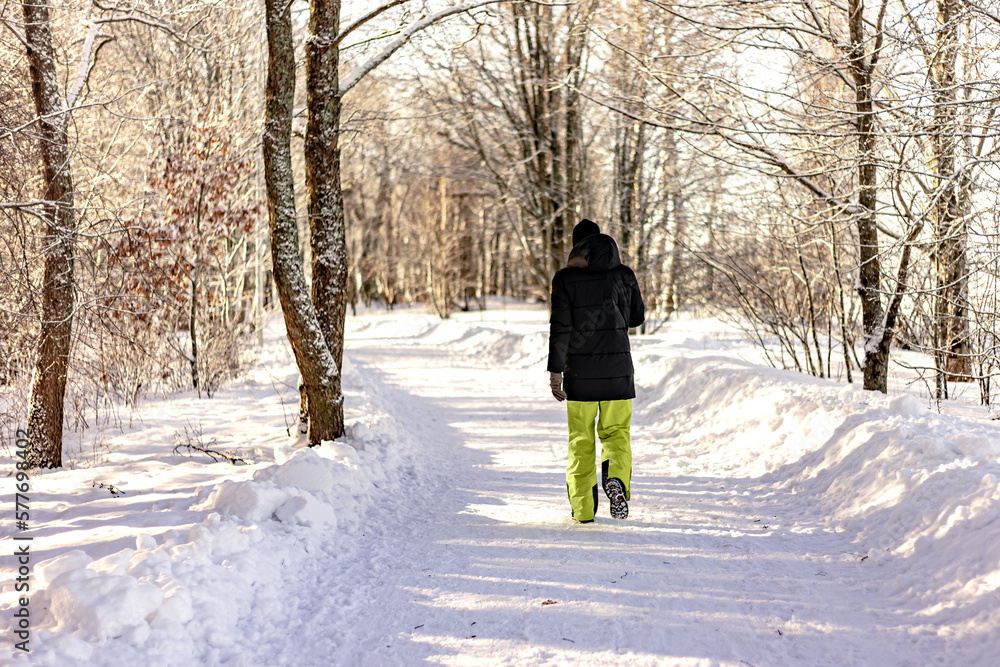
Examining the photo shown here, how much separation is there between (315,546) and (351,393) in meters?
6.05

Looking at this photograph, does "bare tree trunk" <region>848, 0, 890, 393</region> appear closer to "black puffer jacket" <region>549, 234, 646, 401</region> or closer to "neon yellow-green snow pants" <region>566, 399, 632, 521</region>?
"black puffer jacket" <region>549, 234, 646, 401</region>

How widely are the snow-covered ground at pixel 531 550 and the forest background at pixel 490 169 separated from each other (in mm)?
1277

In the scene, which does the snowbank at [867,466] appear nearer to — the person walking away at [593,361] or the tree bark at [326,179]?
the person walking away at [593,361]

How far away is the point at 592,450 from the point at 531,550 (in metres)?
0.93

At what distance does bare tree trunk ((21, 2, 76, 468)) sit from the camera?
6.46 m

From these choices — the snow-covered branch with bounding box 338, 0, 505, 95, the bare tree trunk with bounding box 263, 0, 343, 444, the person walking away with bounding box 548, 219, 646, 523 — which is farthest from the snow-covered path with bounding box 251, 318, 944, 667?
the snow-covered branch with bounding box 338, 0, 505, 95

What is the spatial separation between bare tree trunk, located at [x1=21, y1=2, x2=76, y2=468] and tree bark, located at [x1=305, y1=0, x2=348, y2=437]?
2266 mm

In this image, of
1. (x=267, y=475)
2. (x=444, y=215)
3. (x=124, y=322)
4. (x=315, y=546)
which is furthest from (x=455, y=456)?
(x=444, y=215)

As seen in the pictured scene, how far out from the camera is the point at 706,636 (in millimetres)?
3168

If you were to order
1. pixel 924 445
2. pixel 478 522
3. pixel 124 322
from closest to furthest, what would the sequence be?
pixel 924 445 < pixel 478 522 < pixel 124 322

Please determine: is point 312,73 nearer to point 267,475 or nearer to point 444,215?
point 267,475

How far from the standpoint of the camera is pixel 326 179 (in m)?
7.23

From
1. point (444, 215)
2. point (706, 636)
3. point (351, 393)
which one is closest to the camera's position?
point (706, 636)

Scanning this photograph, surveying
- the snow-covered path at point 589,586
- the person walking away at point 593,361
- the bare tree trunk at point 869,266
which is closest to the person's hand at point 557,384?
the person walking away at point 593,361
